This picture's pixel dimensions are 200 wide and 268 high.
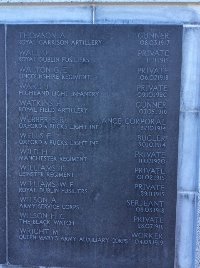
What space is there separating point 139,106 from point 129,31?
0.66m

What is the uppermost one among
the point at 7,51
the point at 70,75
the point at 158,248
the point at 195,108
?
the point at 7,51

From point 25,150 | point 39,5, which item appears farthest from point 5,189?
point 39,5

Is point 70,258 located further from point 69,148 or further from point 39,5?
point 39,5

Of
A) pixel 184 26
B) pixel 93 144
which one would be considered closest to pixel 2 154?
pixel 93 144

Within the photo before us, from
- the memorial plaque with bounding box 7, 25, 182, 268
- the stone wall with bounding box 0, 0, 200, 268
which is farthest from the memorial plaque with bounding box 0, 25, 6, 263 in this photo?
the stone wall with bounding box 0, 0, 200, 268

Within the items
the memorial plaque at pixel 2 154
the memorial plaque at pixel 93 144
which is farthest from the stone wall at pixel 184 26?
the memorial plaque at pixel 2 154

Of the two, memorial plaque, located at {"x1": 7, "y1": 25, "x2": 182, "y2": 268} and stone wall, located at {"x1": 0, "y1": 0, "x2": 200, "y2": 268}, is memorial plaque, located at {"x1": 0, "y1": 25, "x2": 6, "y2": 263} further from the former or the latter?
stone wall, located at {"x1": 0, "y1": 0, "x2": 200, "y2": 268}

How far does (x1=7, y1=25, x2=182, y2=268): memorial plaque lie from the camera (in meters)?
3.37

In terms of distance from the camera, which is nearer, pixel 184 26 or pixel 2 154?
pixel 184 26

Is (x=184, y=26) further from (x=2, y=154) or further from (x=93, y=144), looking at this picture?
(x=2, y=154)

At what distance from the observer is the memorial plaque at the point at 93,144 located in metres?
3.37

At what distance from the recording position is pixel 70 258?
3.56 meters

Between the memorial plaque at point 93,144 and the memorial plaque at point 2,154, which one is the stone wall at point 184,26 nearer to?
the memorial plaque at point 93,144

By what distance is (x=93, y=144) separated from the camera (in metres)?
3.44
